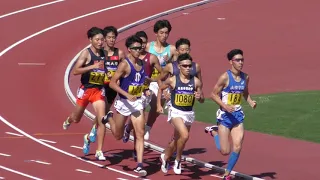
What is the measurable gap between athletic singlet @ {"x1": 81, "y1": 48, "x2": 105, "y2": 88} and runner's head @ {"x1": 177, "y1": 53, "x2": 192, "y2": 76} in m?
1.77

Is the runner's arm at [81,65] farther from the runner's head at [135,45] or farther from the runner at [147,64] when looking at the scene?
the runner at [147,64]

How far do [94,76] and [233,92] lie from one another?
2831 millimetres

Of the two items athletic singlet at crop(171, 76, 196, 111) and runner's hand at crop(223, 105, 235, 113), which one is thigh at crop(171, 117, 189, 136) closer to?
athletic singlet at crop(171, 76, 196, 111)

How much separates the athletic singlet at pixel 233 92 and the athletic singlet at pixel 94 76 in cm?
253

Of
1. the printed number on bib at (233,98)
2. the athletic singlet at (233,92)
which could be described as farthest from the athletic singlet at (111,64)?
the printed number on bib at (233,98)

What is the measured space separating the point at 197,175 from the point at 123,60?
2467 mm

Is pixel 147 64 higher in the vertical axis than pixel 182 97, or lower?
higher

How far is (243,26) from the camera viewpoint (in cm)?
2992

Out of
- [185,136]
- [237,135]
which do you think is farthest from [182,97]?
[237,135]

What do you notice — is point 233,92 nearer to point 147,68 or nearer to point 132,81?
point 132,81

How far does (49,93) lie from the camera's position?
22.7 m

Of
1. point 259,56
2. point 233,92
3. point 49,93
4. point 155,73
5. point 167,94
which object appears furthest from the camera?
point 259,56

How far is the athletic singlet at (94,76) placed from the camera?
1708 centimetres

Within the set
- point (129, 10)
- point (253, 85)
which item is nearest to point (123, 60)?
point (253, 85)
